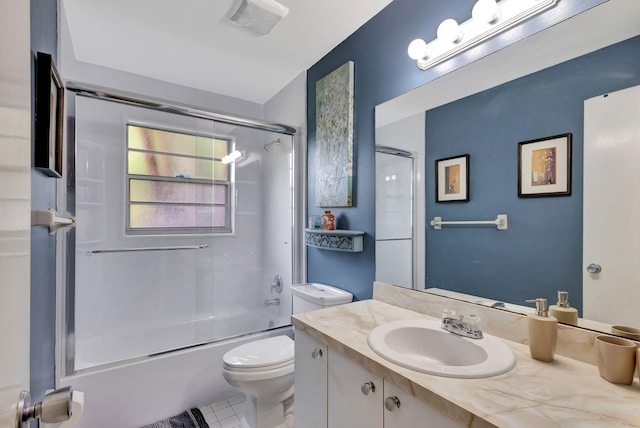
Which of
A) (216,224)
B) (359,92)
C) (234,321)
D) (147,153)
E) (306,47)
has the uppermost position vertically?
(306,47)

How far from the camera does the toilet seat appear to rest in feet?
5.18

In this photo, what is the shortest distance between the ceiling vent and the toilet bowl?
6.21 feet

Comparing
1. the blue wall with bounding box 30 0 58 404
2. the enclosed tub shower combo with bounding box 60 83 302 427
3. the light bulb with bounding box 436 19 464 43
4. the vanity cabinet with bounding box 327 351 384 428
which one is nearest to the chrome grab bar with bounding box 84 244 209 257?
the enclosed tub shower combo with bounding box 60 83 302 427

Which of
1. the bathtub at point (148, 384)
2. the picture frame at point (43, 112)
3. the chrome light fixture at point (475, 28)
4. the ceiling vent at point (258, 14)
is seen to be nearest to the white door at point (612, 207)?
the chrome light fixture at point (475, 28)

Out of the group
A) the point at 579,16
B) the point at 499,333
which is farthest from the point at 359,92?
the point at 499,333

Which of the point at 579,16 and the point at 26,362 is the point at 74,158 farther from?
the point at 579,16

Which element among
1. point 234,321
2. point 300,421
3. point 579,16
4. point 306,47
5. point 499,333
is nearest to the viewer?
point 579,16

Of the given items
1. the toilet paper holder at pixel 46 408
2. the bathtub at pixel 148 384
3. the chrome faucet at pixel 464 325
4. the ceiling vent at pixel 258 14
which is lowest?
the bathtub at pixel 148 384

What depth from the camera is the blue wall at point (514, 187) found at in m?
0.95

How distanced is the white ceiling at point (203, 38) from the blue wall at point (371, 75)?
11 centimetres

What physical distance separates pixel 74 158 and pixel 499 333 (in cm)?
229

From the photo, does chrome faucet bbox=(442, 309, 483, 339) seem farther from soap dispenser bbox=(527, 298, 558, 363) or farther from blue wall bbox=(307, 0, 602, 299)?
blue wall bbox=(307, 0, 602, 299)

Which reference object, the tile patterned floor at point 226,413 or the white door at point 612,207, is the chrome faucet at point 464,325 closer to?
the white door at point 612,207

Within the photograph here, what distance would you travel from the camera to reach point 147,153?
250cm
